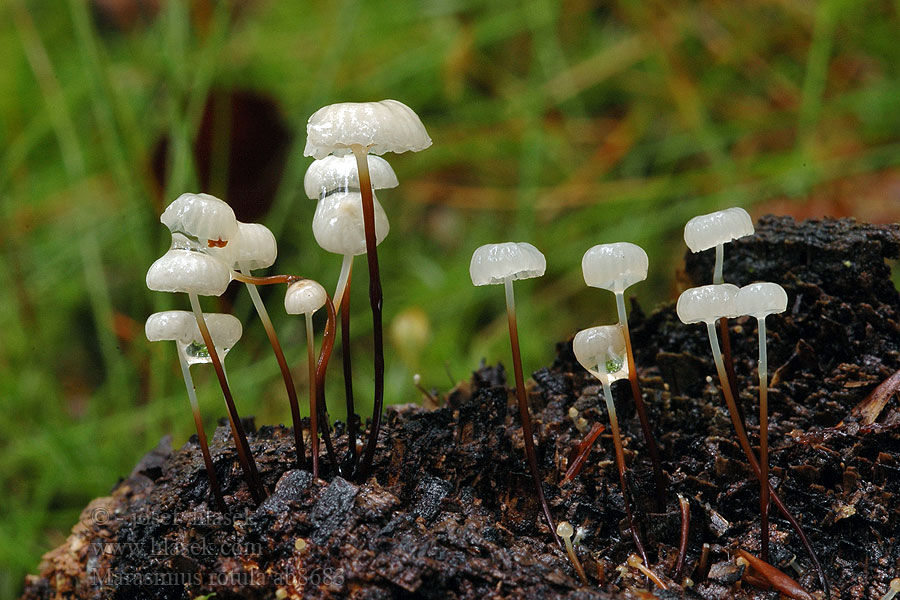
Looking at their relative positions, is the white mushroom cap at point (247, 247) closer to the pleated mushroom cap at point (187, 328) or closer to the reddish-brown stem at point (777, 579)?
the pleated mushroom cap at point (187, 328)

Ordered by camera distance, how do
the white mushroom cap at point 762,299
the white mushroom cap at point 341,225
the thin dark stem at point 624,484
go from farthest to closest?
the white mushroom cap at point 341,225 → the thin dark stem at point 624,484 → the white mushroom cap at point 762,299

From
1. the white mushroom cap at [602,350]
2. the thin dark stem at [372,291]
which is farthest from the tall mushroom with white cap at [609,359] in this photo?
the thin dark stem at [372,291]

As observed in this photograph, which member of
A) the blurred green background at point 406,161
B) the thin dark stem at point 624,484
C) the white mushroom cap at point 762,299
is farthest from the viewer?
the blurred green background at point 406,161

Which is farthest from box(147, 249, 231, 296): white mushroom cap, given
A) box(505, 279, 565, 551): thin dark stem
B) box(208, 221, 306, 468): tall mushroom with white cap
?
box(505, 279, 565, 551): thin dark stem

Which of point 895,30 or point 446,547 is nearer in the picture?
point 446,547

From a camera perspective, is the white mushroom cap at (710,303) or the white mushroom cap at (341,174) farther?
the white mushroom cap at (341,174)

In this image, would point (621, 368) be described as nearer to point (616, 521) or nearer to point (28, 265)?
point (616, 521)

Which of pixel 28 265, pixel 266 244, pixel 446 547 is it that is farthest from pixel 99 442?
pixel 446 547
